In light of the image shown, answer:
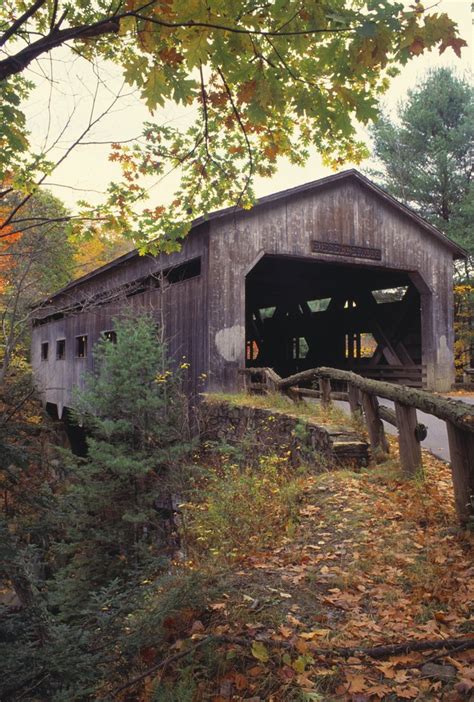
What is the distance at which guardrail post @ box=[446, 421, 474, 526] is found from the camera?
4.02 metres

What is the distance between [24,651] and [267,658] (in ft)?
4.38

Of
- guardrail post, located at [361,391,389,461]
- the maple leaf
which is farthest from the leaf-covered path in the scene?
the maple leaf

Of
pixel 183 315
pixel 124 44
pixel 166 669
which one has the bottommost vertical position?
pixel 166 669

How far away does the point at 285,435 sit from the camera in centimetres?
841

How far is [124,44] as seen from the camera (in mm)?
3943

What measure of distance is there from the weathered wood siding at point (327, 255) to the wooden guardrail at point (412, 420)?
3.38 m

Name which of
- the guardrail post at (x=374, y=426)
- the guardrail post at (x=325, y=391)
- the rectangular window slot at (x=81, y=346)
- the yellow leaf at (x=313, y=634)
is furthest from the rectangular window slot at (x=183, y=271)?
the yellow leaf at (x=313, y=634)

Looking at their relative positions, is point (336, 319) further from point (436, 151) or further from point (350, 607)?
point (350, 607)

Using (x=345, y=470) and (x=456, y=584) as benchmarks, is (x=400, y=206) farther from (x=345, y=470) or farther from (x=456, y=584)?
(x=456, y=584)

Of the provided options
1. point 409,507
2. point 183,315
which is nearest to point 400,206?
point 183,315

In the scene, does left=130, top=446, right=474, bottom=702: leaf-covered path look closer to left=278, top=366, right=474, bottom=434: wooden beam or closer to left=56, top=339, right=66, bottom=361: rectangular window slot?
left=278, top=366, right=474, bottom=434: wooden beam

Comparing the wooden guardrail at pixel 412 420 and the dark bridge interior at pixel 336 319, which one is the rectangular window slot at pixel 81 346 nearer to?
the dark bridge interior at pixel 336 319

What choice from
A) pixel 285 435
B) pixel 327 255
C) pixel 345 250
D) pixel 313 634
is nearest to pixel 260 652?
pixel 313 634

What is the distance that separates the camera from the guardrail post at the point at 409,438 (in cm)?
535
